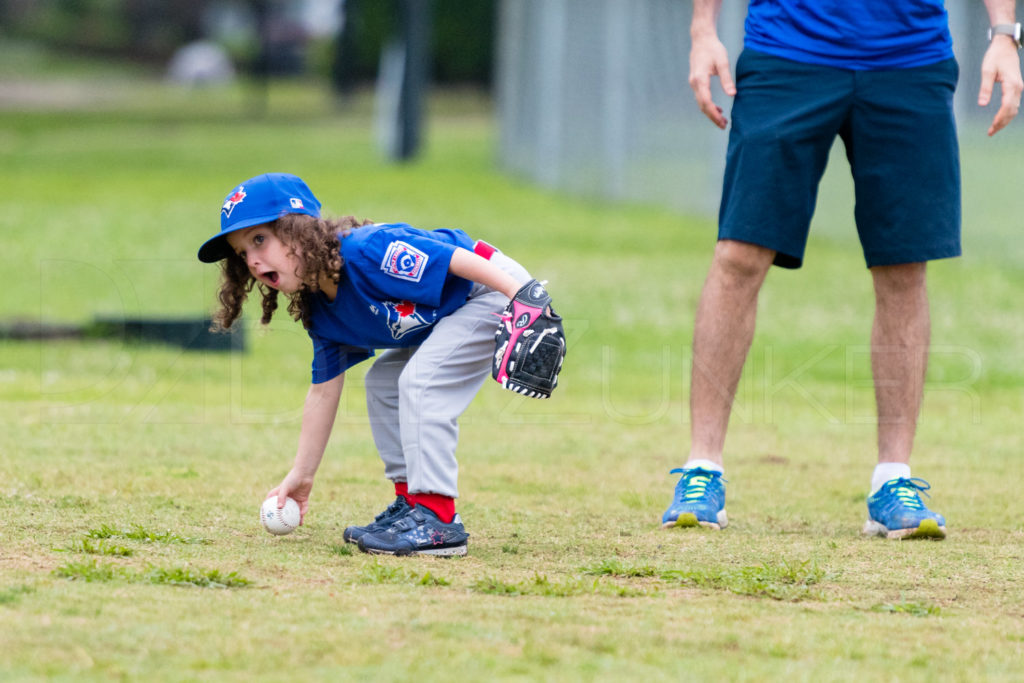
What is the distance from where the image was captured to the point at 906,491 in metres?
3.88

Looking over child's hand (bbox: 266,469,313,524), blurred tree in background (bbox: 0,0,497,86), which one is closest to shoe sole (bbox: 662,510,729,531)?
child's hand (bbox: 266,469,313,524)

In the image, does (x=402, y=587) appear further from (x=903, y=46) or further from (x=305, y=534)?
(x=903, y=46)

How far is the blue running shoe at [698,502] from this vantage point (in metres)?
3.85

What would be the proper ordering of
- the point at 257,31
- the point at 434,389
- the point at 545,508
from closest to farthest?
the point at 434,389, the point at 545,508, the point at 257,31

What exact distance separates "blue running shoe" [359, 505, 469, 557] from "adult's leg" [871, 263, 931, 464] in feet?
4.39

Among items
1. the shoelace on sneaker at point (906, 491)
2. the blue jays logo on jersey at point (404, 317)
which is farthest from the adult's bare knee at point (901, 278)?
the blue jays logo on jersey at point (404, 317)

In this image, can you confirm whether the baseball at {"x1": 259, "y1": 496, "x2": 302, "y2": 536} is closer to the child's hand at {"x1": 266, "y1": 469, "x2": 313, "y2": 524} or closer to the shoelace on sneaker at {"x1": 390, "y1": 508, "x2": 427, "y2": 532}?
the child's hand at {"x1": 266, "y1": 469, "x2": 313, "y2": 524}

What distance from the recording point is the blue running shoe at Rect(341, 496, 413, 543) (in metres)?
3.54

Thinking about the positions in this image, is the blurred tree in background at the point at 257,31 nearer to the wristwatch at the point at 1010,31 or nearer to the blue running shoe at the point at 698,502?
the wristwatch at the point at 1010,31

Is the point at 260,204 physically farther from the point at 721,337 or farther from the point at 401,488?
the point at 721,337

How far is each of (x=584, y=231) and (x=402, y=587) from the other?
11.3 meters

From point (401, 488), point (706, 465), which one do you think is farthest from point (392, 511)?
point (706, 465)

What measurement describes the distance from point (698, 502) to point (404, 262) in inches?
41.4

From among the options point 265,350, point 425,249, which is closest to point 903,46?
point 425,249
